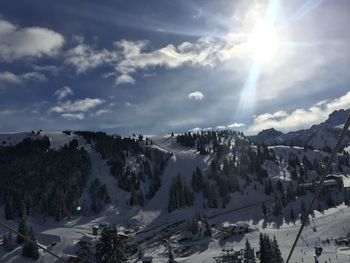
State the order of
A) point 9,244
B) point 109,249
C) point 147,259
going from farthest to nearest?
point 9,244, point 147,259, point 109,249

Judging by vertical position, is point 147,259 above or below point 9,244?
below

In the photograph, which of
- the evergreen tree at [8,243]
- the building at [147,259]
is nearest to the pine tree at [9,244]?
the evergreen tree at [8,243]

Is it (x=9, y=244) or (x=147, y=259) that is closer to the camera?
A: (x=147, y=259)

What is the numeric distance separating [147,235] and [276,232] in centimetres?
5154

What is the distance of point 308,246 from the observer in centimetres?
12812

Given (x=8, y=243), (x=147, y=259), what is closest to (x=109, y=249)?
(x=147, y=259)

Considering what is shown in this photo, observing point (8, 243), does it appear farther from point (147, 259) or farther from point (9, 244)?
point (147, 259)

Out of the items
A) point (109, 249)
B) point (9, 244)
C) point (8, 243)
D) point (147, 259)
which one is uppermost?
point (109, 249)

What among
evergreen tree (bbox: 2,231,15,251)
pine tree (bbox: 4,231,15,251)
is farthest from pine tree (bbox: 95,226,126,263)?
evergreen tree (bbox: 2,231,15,251)

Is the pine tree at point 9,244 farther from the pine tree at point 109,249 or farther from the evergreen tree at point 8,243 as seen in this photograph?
the pine tree at point 109,249

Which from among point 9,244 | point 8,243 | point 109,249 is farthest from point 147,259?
point 109,249

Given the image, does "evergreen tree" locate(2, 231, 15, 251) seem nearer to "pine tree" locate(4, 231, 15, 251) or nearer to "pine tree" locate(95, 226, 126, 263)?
"pine tree" locate(4, 231, 15, 251)

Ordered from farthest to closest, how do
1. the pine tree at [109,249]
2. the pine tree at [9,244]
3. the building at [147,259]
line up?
1. the pine tree at [9,244]
2. the building at [147,259]
3. the pine tree at [109,249]

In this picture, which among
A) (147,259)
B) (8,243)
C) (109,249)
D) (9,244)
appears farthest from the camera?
(9,244)
